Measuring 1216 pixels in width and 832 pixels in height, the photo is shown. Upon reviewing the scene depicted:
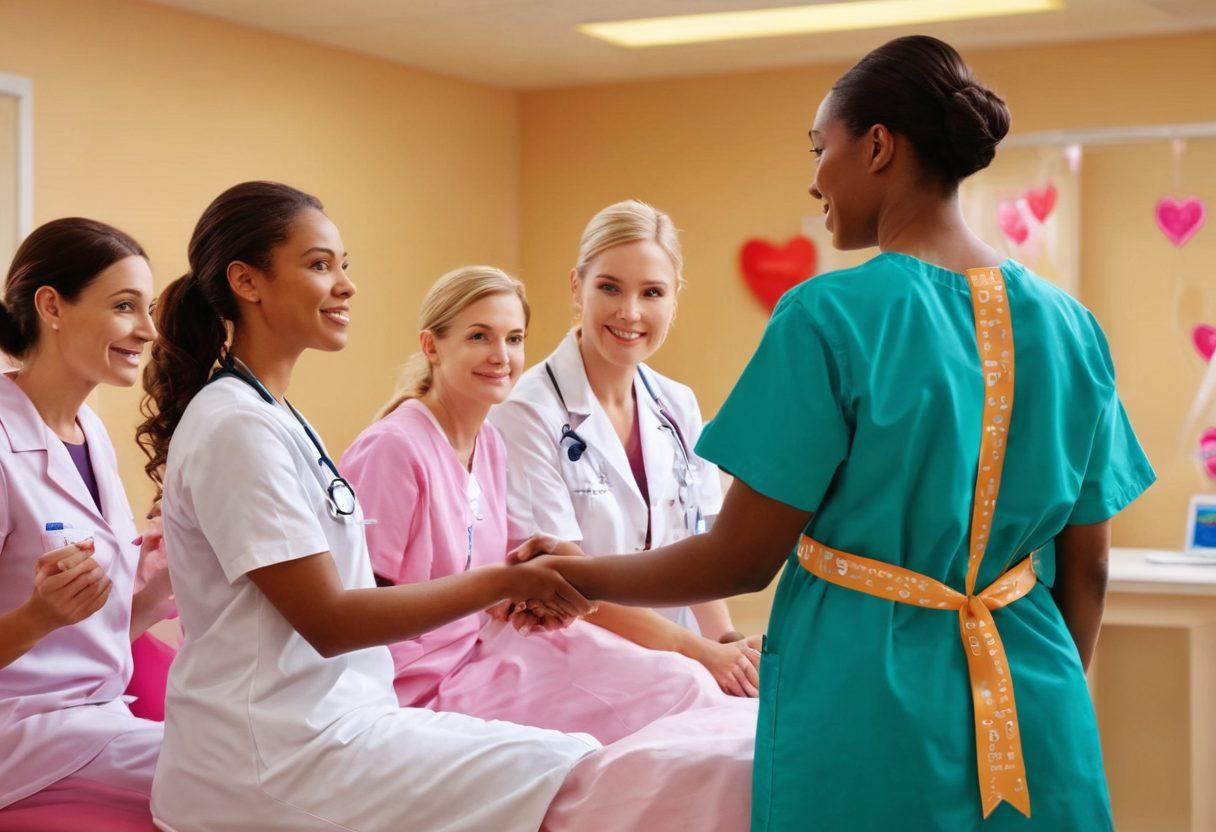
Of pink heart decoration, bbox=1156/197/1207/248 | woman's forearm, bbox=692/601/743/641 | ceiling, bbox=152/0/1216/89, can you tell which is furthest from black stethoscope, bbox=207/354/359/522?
pink heart decoration, bbox=1156/197/1207/248

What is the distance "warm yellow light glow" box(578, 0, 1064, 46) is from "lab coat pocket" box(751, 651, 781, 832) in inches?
135

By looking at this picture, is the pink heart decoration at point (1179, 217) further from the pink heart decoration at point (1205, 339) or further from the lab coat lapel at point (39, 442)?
the lab coat lapel at point (39, 442)

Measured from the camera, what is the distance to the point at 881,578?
1.44 meters

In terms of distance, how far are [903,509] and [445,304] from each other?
1.55m

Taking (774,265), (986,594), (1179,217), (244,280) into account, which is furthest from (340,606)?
(774,265)

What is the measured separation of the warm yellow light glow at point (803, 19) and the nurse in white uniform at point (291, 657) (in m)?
3.05

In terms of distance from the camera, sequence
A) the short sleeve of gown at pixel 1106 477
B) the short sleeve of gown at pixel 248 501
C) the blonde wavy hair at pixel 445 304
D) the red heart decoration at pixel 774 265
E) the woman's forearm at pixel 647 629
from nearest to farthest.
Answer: the short sleeve of gown at pixel 1106 477 → the short sleeve of gown at pixel 248 501 → the woman's forearm at pixel 647 629 → the blonde wavy hair at pixel 445 304 → the red heart decoration at pixel 774 265

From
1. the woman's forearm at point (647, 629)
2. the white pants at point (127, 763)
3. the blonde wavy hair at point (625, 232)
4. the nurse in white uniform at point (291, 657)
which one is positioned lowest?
the white pants at point (127, 763)

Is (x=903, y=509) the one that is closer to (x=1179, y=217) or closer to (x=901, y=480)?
(x=901, y=480)

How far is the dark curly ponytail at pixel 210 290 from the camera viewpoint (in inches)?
78.5

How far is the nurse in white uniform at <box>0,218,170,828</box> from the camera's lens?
2037mm

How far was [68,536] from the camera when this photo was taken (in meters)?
2.11

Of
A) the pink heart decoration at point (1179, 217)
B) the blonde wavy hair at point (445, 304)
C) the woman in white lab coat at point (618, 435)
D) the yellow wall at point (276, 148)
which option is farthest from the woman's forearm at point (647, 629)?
the pink heart decoration at point (1179, 217)

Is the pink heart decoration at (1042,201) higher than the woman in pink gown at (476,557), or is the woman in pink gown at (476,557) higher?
the pink heart decoration at (1042,201)
